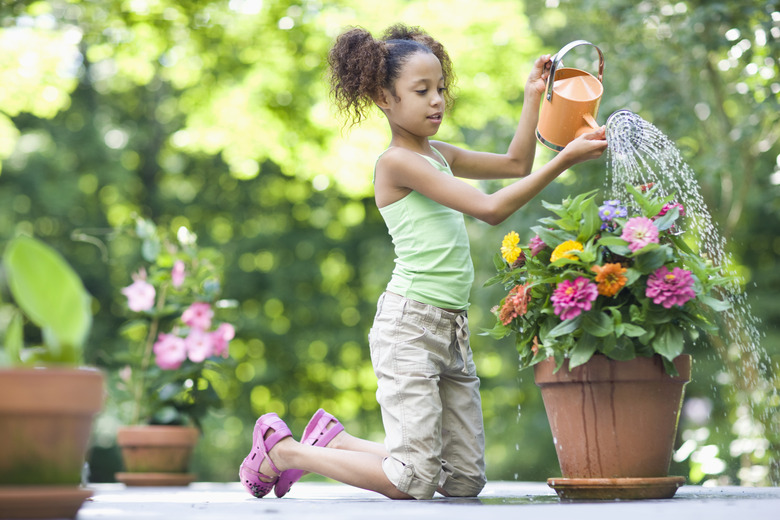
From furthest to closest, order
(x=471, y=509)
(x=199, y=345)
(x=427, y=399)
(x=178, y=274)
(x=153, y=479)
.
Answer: (x=178, y=274)
(x=199, y=345)
(x=153, y=479)
(x=427, y=399)
(x=471, y=509)

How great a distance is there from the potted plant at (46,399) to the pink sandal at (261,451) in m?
1.08

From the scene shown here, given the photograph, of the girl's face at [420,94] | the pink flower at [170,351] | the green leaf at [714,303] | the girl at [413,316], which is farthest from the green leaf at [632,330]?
the pink flower at [170,351]

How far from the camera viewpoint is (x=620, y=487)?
2.34m

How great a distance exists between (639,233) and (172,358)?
2618 millimetres

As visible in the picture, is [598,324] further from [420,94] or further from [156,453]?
[156,453]

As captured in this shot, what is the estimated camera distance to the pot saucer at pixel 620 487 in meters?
2.33

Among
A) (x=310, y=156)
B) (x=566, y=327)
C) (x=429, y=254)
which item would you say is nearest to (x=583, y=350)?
(x=566, y=327)

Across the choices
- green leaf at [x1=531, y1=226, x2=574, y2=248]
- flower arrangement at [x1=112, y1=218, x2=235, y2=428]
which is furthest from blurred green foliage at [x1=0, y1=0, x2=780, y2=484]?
green leaf at [x1=531, y1=226, x2=574, y2=248]

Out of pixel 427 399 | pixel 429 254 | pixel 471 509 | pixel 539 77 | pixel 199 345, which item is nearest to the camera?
pixel 471 509

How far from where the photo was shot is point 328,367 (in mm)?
11797

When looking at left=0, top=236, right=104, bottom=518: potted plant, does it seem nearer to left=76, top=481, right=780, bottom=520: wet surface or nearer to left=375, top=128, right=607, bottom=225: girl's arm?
left=76, top=481, right=780, bottom=520: wet surface

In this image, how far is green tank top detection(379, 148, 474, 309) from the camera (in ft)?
8.81

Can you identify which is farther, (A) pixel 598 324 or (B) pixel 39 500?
(A) pixel 598 324

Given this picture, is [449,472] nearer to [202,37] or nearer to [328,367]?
[202,37]
